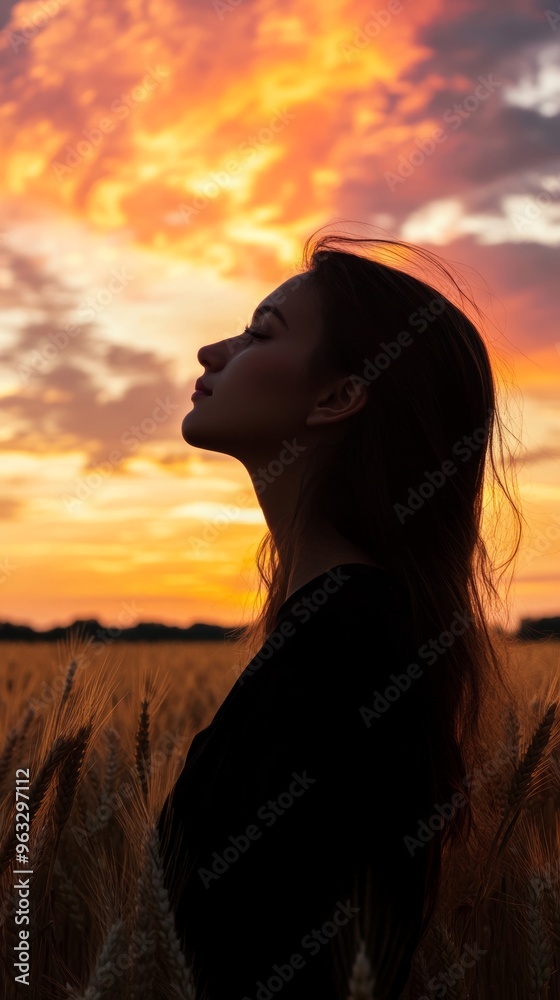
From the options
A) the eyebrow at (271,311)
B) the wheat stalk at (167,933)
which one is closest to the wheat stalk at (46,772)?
the wheat stalk at (167,933)

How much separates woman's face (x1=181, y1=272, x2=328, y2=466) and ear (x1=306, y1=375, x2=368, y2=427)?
0.02 meters

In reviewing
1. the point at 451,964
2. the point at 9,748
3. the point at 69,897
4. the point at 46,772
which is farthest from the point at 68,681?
the point at 451,964

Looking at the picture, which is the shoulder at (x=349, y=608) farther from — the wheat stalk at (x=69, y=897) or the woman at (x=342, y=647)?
the wheat stalk at (x=69, y=897)

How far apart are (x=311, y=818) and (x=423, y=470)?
2.59 ft

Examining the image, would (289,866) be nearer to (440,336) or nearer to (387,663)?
(387,663)

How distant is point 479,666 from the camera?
2.03 metres

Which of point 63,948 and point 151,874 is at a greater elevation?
point 151,874

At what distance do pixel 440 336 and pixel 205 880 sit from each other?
1230 mm

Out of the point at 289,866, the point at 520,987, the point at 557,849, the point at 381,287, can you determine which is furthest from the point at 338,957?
the point at 381,287

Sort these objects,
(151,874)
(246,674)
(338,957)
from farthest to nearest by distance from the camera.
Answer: (246,674) < (338,957) < (151,874)

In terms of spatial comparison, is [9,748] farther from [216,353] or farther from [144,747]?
[216,353]

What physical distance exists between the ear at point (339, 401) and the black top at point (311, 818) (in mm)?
→ 437

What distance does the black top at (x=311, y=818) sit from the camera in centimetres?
144

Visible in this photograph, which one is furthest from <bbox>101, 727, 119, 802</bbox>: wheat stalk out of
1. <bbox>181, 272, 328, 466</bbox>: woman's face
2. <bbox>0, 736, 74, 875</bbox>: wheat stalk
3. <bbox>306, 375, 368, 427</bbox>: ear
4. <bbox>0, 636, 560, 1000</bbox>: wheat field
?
<bbox>306, 375, 368, 427</bbox>: ear
